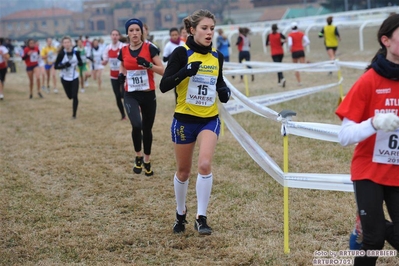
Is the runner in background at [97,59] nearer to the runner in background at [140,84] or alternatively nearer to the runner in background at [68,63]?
the runner in background at [68,63]

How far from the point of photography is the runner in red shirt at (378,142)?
3.51m

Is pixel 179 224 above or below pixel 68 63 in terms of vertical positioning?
below

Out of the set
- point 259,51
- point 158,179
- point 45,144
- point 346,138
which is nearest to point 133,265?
point 346,138

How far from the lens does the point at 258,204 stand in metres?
6.63

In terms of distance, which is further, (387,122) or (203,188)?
(203,188)

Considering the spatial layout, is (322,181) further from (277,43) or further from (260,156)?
(277,43)

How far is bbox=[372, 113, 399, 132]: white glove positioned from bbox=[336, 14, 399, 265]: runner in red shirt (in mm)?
221

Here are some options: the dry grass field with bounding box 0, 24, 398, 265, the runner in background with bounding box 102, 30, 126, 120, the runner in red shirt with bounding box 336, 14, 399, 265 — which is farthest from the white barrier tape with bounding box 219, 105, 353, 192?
the runner in background with bounding box 102, 30, 126, 120

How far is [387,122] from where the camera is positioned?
3229 mm

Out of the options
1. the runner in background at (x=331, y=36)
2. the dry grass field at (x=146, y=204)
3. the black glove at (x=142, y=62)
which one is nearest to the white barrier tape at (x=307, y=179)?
the dry grass field at (x=146, y=204)

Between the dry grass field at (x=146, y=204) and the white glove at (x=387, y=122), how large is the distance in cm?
188

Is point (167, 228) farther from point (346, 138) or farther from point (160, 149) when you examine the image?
point (160, 149)

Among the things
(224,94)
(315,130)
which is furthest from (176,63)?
(315,130)

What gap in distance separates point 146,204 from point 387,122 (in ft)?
13.5
